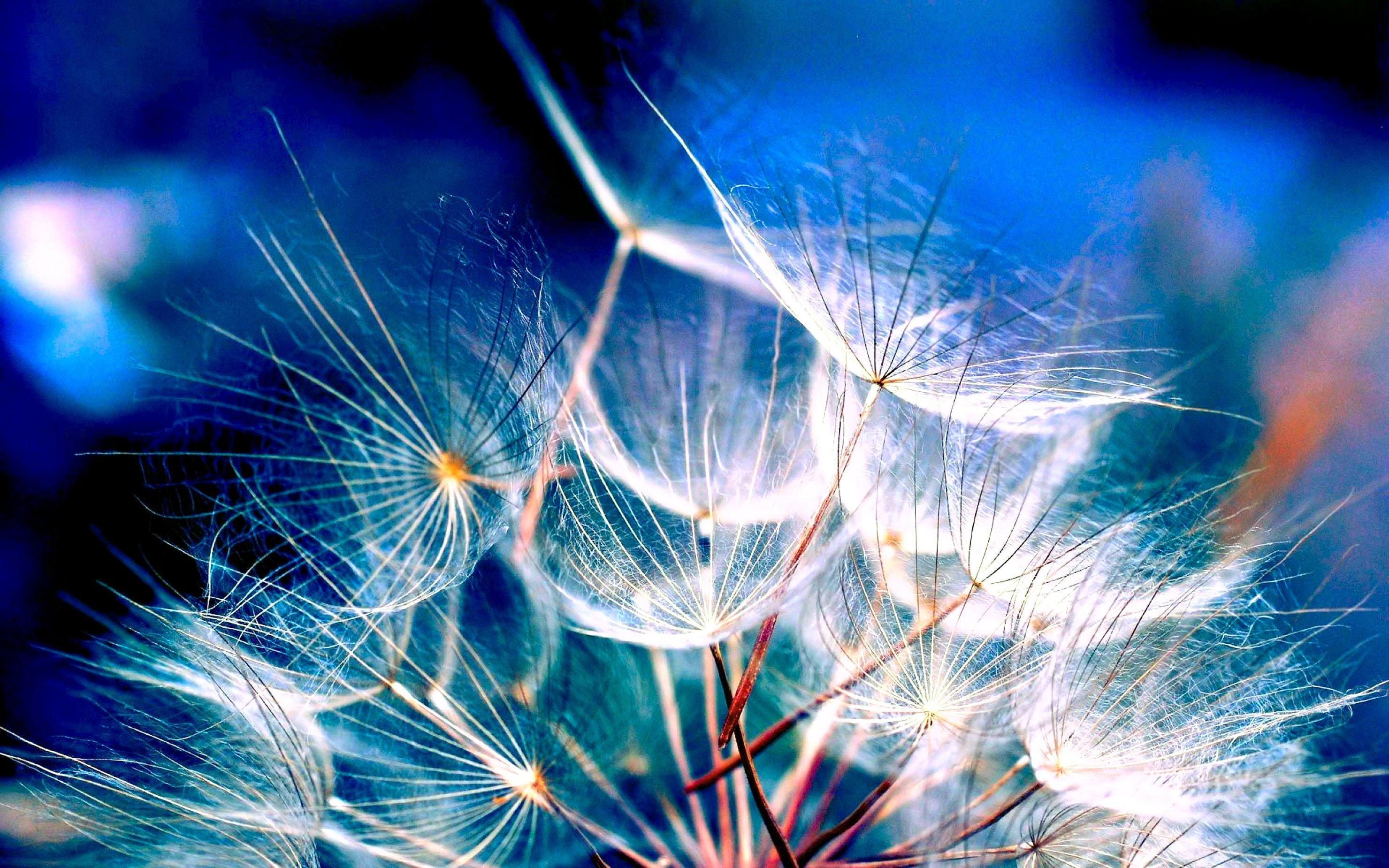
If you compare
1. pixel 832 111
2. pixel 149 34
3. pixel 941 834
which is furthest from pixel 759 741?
pixel 149 34

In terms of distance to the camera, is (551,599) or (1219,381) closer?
(551,599)

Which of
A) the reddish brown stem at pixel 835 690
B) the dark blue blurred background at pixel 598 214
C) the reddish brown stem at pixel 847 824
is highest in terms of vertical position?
the dark blue blurred background at pixel 598 214

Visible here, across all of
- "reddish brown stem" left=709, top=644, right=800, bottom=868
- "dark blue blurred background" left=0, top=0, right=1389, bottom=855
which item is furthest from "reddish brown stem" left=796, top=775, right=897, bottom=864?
"dark blue blurred background" left=0, top=0, right=1389, bottom=855

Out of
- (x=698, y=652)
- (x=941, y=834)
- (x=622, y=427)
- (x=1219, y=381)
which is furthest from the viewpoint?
(x=698, y=652)

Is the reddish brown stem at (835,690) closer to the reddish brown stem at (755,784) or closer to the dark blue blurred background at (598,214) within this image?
the reddish brown stem at (755,784)

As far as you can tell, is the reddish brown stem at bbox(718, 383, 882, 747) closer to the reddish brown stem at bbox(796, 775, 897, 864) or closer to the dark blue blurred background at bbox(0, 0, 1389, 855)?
the reddish brown stem at bbox(796, 775, 897, 864)

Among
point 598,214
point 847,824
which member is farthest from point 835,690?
point 598,214

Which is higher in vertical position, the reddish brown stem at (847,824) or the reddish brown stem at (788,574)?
the reddish brown stem at (788,574)

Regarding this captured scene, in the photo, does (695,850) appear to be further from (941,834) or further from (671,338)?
(671,338)

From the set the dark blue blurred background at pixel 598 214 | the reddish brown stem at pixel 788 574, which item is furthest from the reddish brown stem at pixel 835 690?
the dark blue blurred background at pixel 598 214

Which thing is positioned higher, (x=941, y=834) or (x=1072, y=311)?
(x=1072, y=311)
